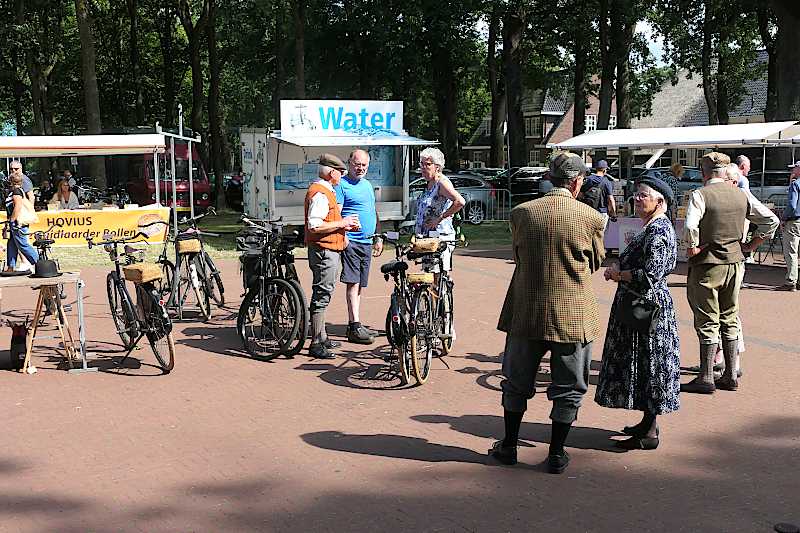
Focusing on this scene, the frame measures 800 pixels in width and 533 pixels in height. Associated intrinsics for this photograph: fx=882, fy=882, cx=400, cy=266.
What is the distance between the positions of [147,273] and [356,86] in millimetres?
35023

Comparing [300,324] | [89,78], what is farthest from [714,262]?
[89,78]

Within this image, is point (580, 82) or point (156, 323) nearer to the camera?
point (156, 323)

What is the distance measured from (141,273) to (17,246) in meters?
4.05

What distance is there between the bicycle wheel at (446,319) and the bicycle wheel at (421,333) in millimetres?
423

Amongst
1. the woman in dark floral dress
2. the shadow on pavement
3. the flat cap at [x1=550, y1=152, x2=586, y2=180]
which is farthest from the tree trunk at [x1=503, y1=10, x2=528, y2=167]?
the flat cap at [x1=550, y1=152, x2=586, y2=180]

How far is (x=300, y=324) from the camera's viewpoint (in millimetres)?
7793

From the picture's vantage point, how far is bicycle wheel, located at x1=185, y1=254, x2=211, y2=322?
9.81 metres

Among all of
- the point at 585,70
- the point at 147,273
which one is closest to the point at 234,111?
the point at 585,70

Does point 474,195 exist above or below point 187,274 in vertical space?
above

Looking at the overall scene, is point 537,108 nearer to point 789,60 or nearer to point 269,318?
point 789,60

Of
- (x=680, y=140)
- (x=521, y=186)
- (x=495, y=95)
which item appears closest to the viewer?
(x=680, y=140)

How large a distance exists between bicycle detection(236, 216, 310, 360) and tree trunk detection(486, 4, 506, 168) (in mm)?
25481

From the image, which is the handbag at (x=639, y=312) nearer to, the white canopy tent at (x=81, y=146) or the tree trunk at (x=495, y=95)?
the white canopy tent at (x=81, y=146)

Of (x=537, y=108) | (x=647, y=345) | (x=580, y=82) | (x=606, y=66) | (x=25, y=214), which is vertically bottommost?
(x=647, y=345)
